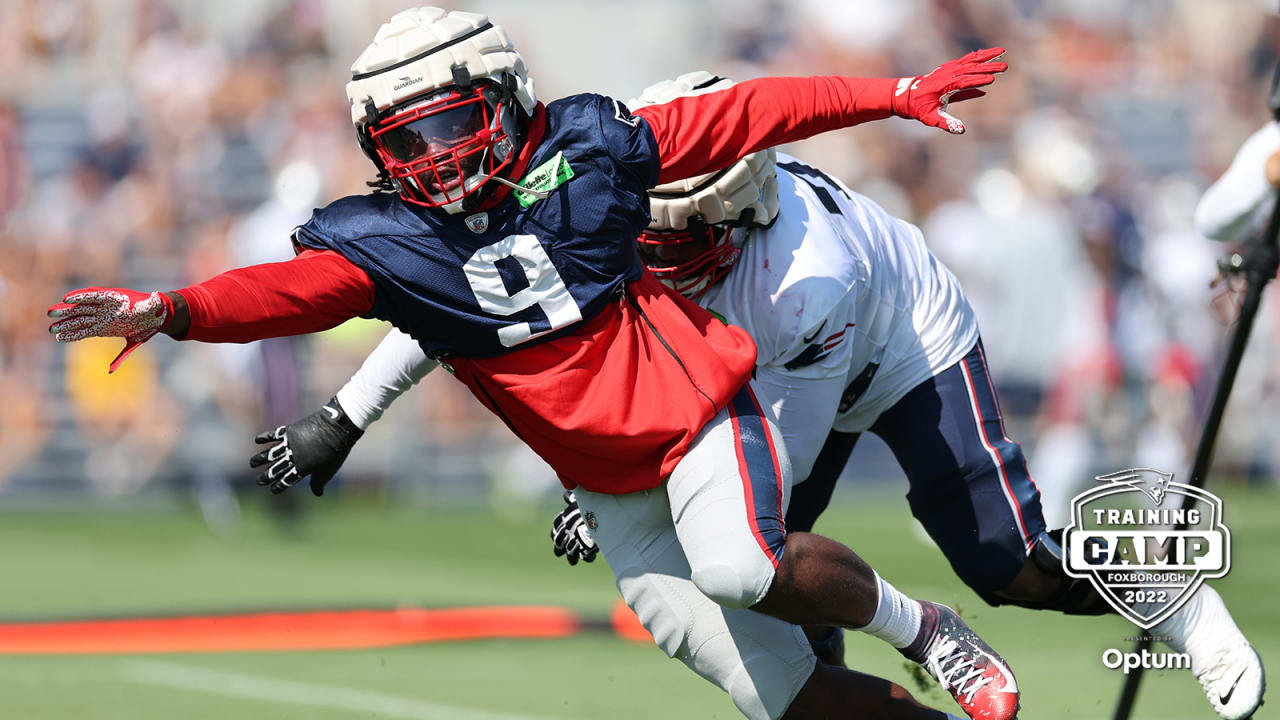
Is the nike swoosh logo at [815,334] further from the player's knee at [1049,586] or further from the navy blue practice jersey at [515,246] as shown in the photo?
the player's knee at [1049,586]

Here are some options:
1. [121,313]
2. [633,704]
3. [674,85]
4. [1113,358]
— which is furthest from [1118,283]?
[121,313]

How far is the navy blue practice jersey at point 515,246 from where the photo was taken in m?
4.09

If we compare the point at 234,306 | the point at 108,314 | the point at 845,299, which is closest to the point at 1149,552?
the point at 845,299

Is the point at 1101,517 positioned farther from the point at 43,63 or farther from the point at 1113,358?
the point at 43,63

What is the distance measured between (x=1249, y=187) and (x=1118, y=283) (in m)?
7.06

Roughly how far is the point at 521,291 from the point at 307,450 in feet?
3.38

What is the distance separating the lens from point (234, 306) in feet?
12.7

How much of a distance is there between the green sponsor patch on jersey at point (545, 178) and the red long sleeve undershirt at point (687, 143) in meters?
0.09

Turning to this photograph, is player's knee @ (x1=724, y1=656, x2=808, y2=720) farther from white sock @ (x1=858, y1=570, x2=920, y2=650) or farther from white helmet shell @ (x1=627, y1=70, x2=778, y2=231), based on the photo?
white helmet shell @ (x1=627, y1=70, x2=778, y2=231)

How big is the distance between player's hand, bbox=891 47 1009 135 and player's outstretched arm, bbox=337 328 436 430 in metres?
1.55

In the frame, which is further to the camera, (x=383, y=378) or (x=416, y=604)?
(x=416, y=604)

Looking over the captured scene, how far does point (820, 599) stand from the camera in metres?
4.17

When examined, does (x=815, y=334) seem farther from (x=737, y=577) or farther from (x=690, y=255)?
(x=737, y=577)

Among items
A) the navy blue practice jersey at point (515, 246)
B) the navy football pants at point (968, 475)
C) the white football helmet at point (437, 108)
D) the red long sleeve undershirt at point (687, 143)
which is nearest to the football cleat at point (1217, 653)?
the navy football pants at point (968, 475)
